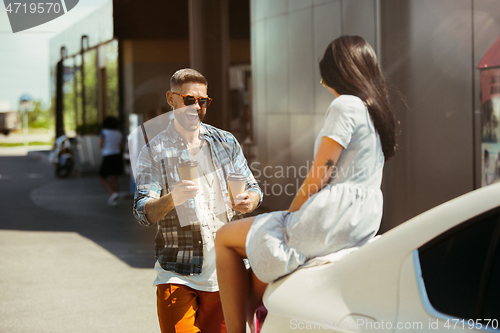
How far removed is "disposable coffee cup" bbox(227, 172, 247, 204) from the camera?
2602 millimetres

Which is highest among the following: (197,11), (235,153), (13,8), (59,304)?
(197,11)

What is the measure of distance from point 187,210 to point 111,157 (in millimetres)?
10246

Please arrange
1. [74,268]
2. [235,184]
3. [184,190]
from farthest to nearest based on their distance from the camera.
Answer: [74,268]
[235,184]
[184,190]

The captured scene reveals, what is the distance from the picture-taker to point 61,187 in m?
16.2

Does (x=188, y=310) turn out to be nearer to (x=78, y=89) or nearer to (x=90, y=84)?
(x=90, y=84)

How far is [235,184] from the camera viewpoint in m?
2.61

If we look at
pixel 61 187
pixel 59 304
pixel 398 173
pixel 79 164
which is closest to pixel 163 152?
pixel 59 304

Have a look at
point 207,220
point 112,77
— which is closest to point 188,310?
point 207,220

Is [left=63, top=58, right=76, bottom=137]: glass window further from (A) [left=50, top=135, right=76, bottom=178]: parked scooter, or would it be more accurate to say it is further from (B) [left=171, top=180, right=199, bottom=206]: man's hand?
(B) [left=171, top=180, right=199, bottom=206]: man's hand

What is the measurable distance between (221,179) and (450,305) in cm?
140

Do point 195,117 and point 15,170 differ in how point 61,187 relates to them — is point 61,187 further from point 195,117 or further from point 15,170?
point 195,117

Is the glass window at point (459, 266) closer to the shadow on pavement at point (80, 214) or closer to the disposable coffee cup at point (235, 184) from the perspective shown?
the disposable coffee cup at point (235, 184)

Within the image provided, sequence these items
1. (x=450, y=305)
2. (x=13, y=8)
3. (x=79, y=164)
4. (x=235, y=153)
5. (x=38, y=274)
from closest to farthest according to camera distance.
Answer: (x=450, y=305) < (x=235, y=153) < (x=13, y=8) < (x=38, y=274) < (x=79, y=164)

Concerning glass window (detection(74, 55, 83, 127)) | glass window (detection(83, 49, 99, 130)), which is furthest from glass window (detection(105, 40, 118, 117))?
glass window (detection(74, 55, 83, 127))
